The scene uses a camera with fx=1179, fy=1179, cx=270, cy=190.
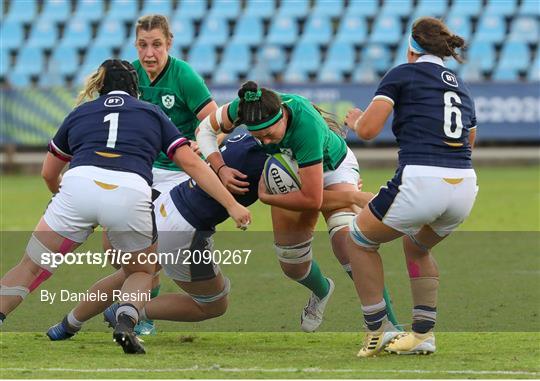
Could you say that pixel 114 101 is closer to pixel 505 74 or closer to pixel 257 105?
pixel 257 105

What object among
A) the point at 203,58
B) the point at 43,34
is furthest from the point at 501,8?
the point at 43,34

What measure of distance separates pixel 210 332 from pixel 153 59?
189 centimetres

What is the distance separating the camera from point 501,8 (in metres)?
26.5

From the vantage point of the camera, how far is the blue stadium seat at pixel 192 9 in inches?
1074

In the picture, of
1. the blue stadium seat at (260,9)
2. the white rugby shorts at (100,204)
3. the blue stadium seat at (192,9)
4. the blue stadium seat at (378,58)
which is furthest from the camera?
the blue stadium seat at (192,9)

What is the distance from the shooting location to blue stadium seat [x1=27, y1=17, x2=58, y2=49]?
2745 cm

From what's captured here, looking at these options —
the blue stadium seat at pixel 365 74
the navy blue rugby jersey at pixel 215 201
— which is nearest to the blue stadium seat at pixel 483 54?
the blue stadium seat at pixel 365 74

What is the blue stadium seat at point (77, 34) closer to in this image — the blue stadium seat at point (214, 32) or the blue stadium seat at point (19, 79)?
the blue stadium seat at point (19, 79)

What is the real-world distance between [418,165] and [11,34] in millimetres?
22568

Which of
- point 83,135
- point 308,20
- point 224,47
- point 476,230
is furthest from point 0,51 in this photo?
point 83,135

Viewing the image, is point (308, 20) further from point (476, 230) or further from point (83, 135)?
point (83, 135)

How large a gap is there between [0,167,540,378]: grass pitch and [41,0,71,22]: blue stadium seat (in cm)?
1543

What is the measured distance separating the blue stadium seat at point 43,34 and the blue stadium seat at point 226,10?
3.74 metres

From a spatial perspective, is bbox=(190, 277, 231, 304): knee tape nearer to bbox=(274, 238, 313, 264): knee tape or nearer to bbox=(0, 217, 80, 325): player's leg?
bbox=(274, 238, 313, 264): knee tape
